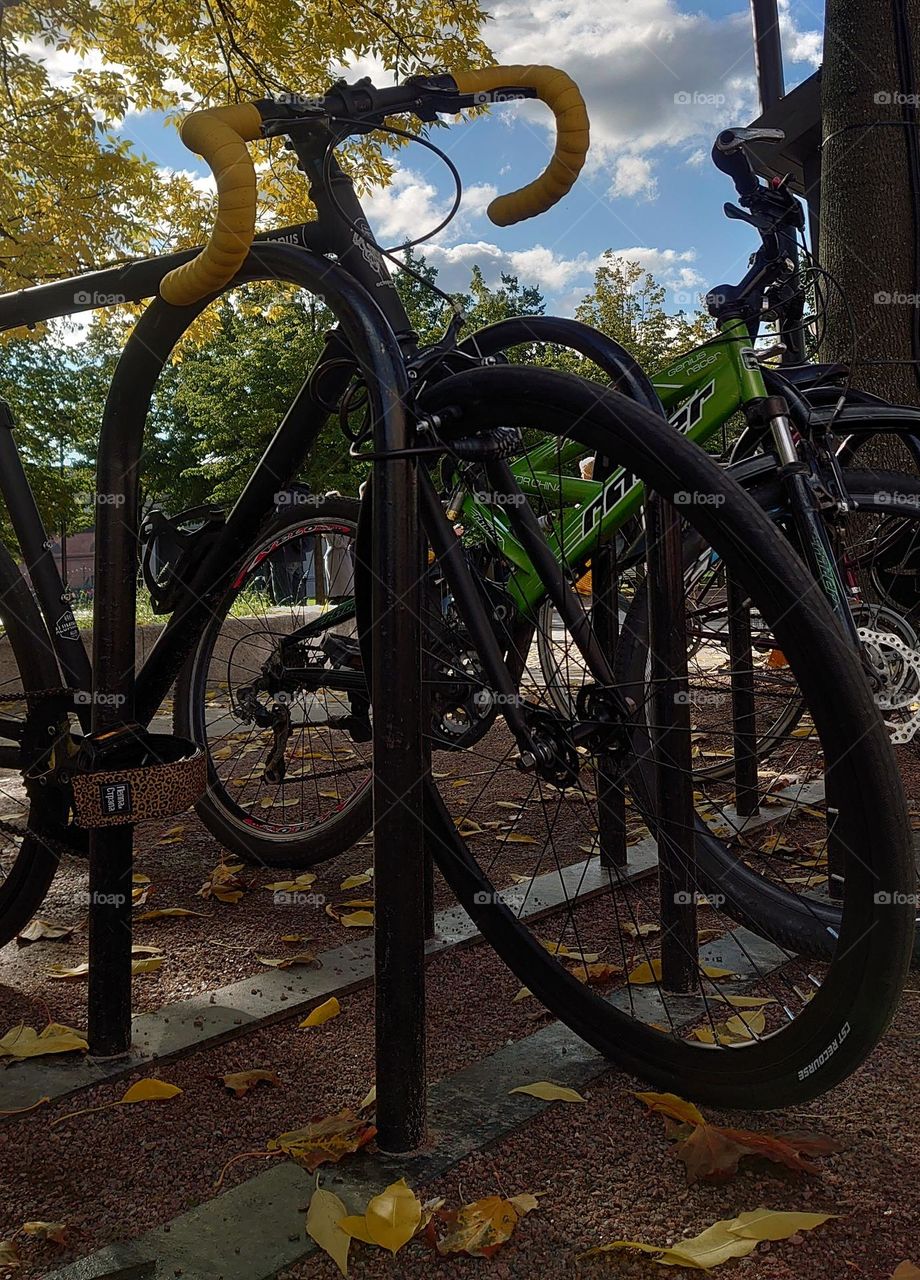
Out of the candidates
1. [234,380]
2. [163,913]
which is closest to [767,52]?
[163,913]

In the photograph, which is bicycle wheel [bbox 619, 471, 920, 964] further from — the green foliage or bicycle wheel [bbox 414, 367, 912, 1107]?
the green foliage

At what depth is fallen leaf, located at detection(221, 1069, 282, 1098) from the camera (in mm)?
1852

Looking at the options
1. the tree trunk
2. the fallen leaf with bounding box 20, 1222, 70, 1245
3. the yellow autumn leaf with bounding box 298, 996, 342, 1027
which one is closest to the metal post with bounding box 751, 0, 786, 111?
the tree trunk

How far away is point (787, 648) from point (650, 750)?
625 mm

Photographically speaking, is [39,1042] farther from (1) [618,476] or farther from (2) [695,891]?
(1) [618,476]

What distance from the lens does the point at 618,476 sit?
243 centimetres

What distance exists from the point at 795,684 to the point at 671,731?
0.25 metres

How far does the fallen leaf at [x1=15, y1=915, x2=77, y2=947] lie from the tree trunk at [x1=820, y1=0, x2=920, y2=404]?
13.0ft

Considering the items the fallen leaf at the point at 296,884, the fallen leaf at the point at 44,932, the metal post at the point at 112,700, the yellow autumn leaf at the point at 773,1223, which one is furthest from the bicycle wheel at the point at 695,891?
the fallen leaf at the point at 44,932

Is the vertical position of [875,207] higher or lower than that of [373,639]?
higher

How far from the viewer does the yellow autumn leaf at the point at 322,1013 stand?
84.1 inches

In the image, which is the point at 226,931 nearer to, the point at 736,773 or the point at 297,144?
the point at 736,773

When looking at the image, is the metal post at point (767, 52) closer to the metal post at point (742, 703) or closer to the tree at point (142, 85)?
the tree at point (142, 85)

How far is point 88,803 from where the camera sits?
6.33 feet
